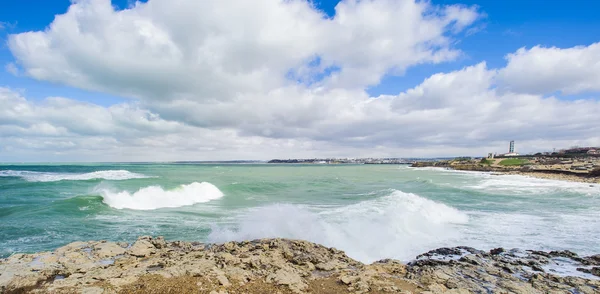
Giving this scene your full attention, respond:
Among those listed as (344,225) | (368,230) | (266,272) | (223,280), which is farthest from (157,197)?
(223,280)

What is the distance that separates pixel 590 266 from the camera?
Result: 860 cm

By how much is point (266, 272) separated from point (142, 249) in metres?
4.08

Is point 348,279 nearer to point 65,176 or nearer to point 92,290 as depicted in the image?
point 92,290

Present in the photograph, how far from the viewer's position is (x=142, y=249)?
27.5 feet

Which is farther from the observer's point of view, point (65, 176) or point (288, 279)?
point (65, 176)

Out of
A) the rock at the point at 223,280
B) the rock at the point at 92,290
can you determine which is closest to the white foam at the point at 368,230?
the rock at the point at 223,280

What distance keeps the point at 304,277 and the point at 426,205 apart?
1518 cm

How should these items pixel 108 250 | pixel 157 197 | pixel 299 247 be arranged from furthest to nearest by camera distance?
pixel 157 197, pixel 299 247, pixel 108 250

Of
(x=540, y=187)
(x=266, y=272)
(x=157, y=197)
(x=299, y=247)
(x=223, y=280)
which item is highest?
(x=223, y=280)

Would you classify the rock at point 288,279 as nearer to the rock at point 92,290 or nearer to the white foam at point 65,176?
the rock at point 92,290

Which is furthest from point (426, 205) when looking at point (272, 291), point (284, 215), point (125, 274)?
point (125, 274)

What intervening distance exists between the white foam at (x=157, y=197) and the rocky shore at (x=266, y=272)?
13.9 meters

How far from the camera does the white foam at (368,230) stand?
11484mm

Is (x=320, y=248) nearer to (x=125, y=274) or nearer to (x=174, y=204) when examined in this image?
(x=125, y=274)
